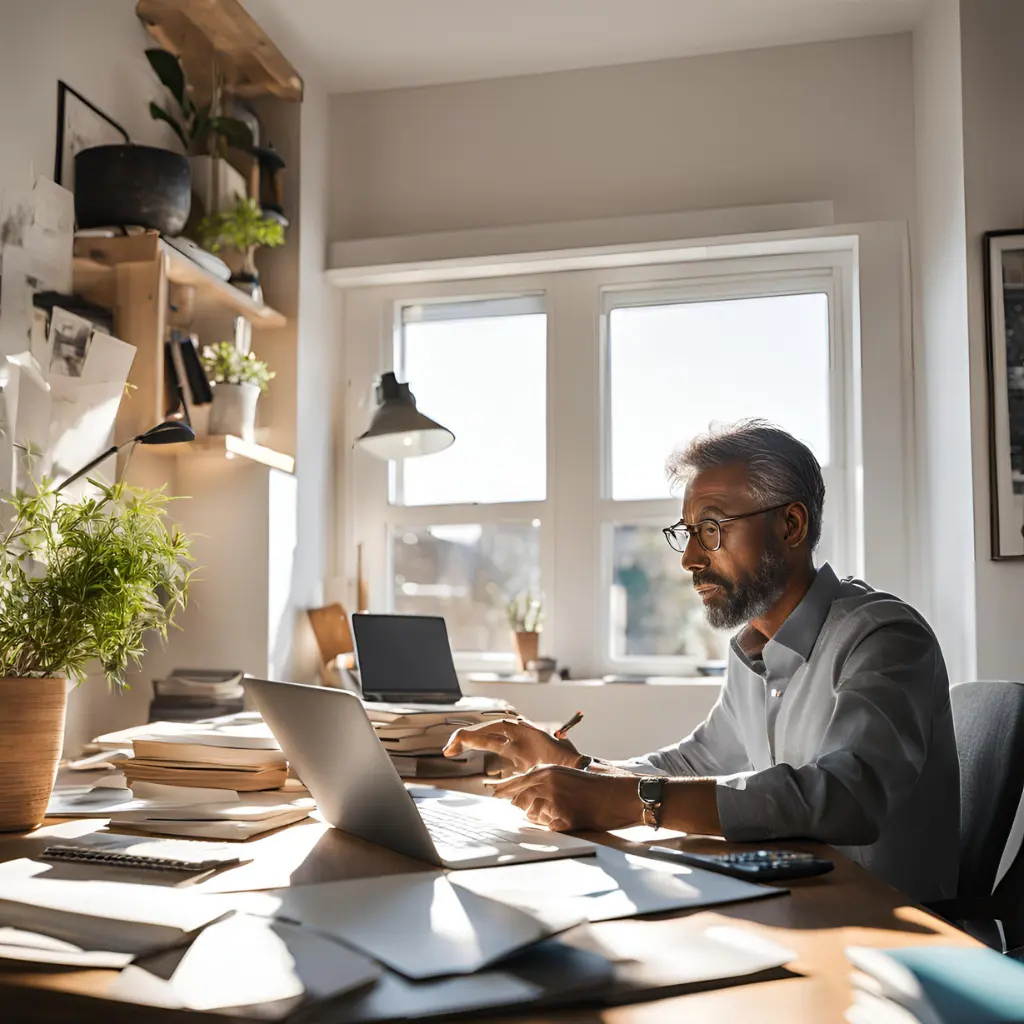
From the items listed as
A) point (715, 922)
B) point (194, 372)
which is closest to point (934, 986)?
point (715, 922)

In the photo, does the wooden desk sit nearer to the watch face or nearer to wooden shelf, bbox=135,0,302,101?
the watch face

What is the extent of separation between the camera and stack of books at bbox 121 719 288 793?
5.37 feet

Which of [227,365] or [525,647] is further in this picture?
[525,647]

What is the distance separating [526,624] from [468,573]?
283 mm

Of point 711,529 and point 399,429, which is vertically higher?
point 399,429

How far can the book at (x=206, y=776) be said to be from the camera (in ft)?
5.36

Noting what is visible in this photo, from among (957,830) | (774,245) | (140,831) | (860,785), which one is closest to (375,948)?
(140,831)

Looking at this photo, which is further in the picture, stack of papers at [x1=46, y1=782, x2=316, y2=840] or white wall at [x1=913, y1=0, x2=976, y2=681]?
white wall at [x1=913, y1=0, x2=976, y2=681]

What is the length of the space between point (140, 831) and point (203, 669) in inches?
72.1

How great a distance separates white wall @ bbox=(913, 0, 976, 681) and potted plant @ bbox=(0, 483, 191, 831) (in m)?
A: 2.20

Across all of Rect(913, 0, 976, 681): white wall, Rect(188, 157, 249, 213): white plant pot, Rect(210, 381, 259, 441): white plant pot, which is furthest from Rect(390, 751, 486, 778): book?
Rect(188, 157, 249, 213): white plant pot

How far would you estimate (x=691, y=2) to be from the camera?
10.6ft

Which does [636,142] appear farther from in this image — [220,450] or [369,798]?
[369,798]

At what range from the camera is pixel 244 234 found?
127 inches
